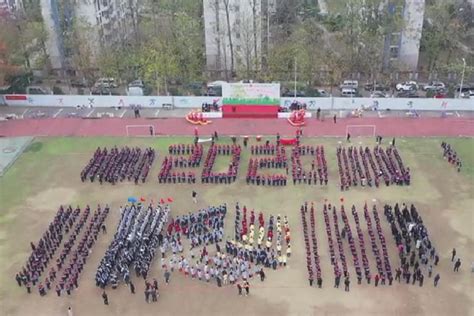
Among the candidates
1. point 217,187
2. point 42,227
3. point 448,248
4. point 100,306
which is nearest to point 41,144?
point 42,227

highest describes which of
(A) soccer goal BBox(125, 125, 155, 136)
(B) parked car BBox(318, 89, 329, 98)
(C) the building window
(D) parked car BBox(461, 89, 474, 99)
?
(C) the building window

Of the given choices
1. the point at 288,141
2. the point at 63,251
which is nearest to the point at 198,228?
the point at 63,251

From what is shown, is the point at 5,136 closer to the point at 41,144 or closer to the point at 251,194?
the point at 41,144

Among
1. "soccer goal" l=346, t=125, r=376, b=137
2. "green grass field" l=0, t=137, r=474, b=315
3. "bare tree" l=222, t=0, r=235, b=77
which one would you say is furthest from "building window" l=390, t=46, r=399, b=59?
Answer: "green grass field" l=0, t=137, r=474, b=315

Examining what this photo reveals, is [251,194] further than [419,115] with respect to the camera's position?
No

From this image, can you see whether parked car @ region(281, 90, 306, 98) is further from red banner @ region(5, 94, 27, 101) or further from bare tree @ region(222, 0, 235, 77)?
red banner @ region(5, 94, 27, 101)

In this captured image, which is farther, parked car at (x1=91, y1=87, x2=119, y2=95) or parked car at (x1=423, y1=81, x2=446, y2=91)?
parked car at (x1=91, y1=87, x2=119, y2=95)

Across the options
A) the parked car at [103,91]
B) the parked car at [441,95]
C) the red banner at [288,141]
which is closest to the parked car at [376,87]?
the parked car at [441,95]
